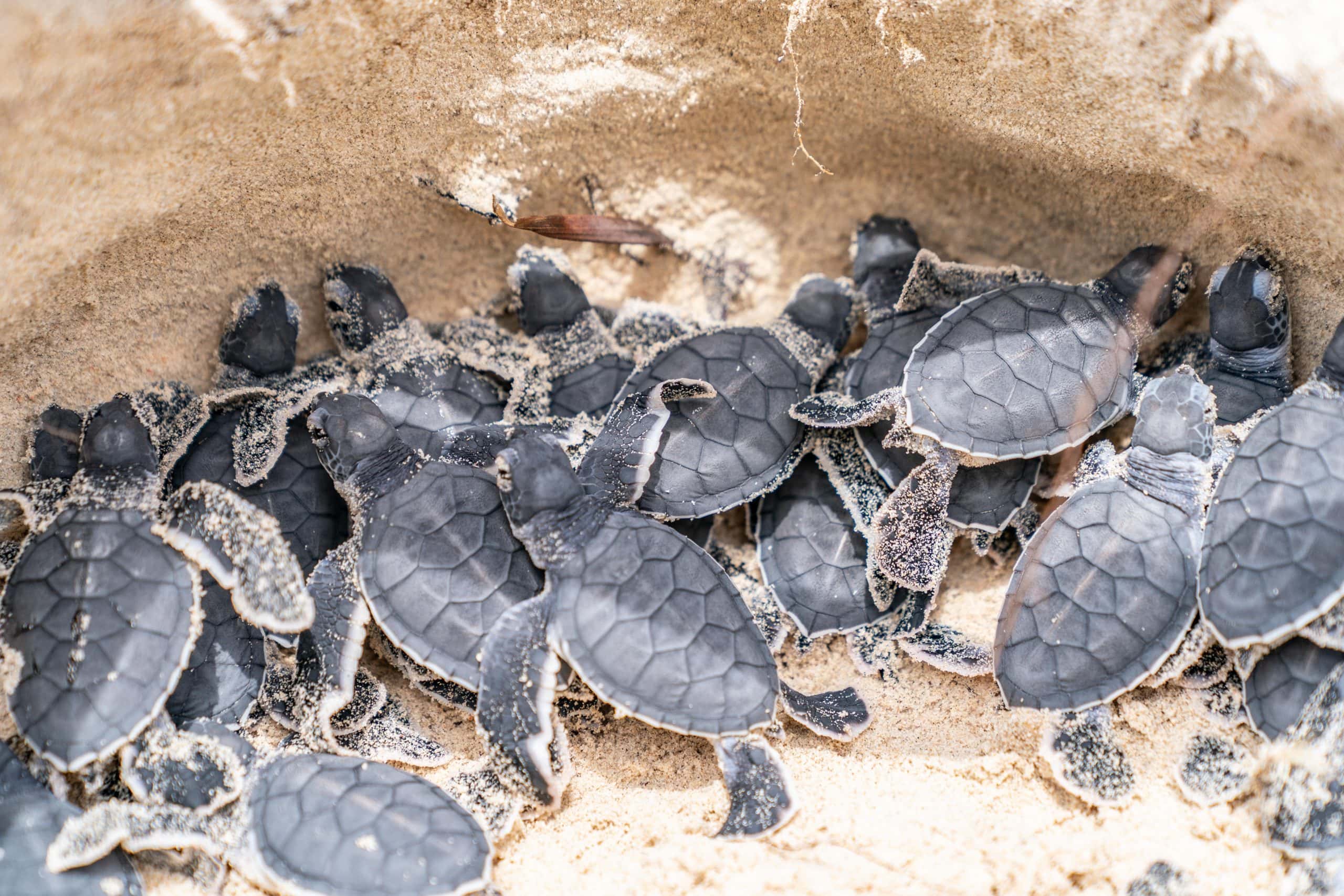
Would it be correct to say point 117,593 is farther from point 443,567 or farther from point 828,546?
point 828,546

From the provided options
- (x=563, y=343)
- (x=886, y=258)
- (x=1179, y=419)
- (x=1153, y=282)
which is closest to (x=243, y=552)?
(x=563, y=343)

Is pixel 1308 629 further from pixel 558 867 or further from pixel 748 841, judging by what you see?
pixel 558 867

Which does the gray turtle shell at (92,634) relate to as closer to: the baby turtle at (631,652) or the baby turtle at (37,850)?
the baby turtle at (37,850)

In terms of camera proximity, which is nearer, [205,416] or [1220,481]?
[1220,481]

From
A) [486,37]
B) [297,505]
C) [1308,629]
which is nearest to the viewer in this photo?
[1308,629]

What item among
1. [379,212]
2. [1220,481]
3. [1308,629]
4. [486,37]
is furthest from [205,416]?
[1308,629]
